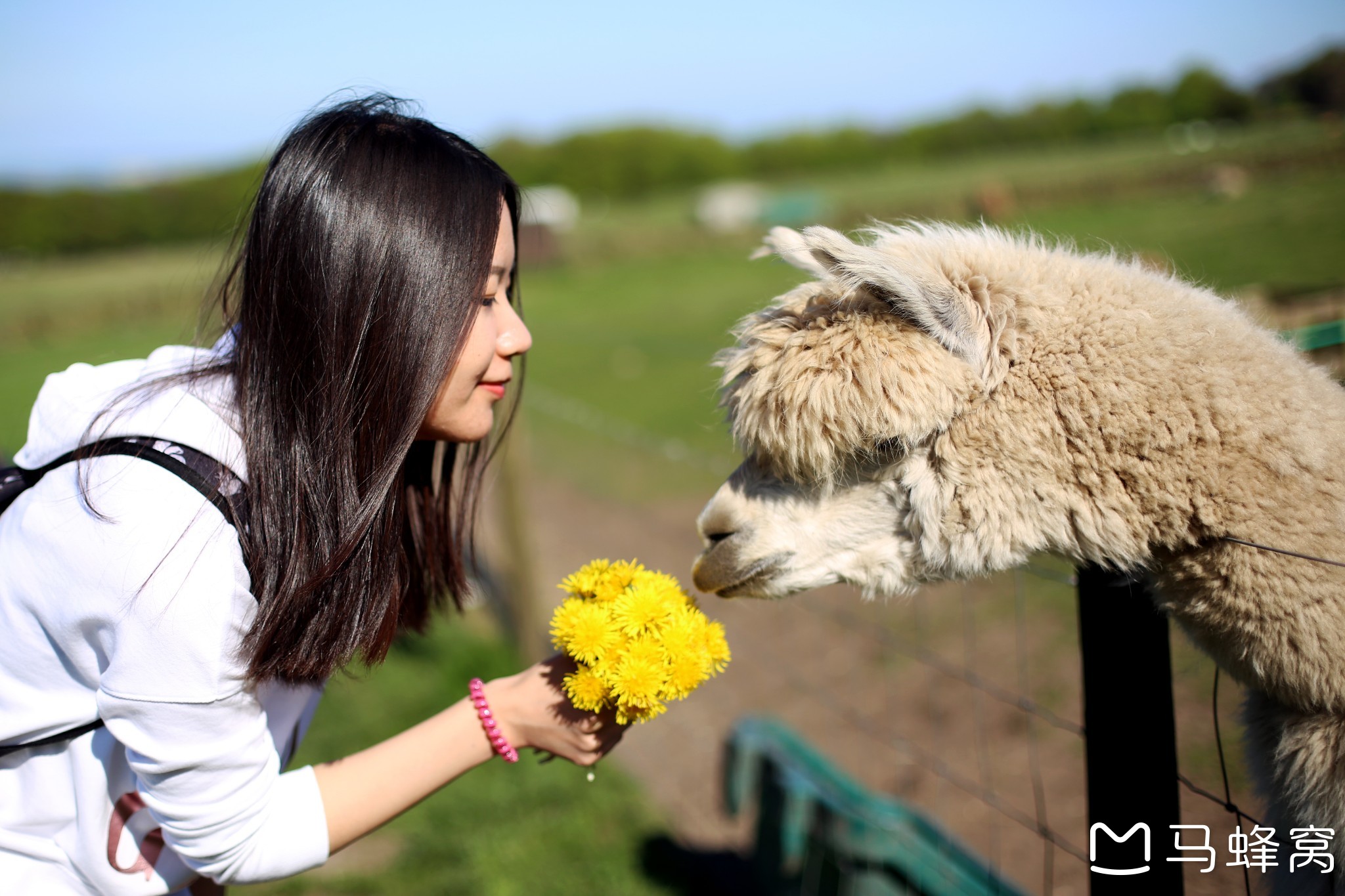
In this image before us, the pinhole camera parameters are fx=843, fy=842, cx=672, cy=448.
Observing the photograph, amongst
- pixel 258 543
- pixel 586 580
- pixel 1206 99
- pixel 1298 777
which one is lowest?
pixel 1298 777

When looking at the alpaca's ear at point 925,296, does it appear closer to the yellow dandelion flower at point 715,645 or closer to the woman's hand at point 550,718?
the yellow dandelion flower at point 715,645

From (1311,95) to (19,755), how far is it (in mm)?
5184

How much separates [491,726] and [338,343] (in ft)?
2.21

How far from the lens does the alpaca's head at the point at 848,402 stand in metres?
1.37

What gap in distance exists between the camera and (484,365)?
1.37 metres

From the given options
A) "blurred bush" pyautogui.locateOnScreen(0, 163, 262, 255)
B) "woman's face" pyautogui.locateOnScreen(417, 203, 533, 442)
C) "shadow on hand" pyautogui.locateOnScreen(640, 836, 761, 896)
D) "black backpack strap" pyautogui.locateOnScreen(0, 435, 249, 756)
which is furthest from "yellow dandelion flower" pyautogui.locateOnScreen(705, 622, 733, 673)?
"blurred bush" pyautogui.locateOnScreen(0, 163, 262, 255)

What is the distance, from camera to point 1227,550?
Result: 126 centimetres

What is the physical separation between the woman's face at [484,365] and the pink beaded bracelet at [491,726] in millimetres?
434

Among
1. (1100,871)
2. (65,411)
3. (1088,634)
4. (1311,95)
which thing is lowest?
(1100,871)

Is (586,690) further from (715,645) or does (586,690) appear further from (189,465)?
(189,465)

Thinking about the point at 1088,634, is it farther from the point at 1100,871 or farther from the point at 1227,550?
the point at 1100,871

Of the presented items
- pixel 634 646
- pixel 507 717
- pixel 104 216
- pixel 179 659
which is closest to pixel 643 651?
pixel 634 646

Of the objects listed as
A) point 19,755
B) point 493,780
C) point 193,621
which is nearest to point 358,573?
point 193,621

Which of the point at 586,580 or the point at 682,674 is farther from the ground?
the point at 586,580
